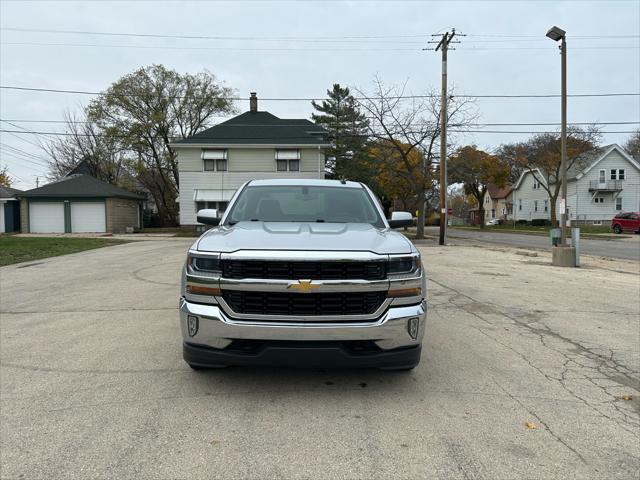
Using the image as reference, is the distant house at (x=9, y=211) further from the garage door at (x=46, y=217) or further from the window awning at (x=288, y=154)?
the window awning at (x=288, y=154)

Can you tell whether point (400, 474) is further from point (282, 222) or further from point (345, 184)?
point (345, 184)

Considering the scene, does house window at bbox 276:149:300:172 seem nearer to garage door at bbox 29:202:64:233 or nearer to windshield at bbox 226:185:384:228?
garage door at bbox 29:202:64:233

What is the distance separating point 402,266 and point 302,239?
0.81 metres

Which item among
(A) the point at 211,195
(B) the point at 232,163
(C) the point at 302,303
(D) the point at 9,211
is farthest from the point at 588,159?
(C) the point at 302,303

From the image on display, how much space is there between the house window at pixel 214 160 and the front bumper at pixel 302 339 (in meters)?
29.1

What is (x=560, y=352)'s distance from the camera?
201 inches

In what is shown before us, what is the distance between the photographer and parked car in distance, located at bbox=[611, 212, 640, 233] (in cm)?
3428

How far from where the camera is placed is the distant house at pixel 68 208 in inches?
1294

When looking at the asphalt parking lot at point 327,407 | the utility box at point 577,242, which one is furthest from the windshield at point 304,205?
the utility box at point 577,242

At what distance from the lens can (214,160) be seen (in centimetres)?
3164

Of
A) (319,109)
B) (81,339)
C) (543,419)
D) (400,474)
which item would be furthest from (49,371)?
(319,109)

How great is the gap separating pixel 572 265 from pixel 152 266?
40.9 feet

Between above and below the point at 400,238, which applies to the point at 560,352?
below

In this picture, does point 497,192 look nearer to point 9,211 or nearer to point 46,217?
point 46,217
